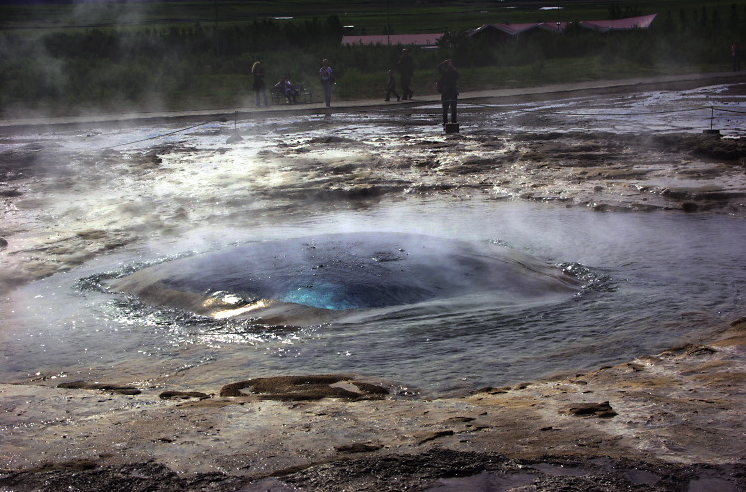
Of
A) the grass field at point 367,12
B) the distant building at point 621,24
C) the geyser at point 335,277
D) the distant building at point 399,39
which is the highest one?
the grass field at point 367,12

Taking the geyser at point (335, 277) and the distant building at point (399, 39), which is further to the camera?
the distant building at point (399, 39)

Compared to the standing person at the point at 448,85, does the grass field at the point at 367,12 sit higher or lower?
higher

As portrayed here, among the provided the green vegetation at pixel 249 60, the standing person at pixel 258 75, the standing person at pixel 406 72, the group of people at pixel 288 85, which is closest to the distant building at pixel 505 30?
the green vegetation at pixel 249 60

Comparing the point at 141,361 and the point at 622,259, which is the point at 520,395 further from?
the point at 622,259

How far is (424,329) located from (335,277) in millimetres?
966

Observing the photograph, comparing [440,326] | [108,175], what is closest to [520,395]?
[440,326]

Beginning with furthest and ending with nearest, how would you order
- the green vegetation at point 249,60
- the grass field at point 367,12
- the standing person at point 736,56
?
the grass field at point 367,12
the standing person at point 736,56
the green vegetation at point 249,60

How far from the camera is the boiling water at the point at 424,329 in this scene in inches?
204

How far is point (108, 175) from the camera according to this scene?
13.3 meters

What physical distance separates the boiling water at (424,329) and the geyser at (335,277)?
0.16 m

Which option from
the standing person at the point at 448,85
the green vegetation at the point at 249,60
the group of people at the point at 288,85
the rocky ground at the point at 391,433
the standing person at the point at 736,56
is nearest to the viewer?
the rocky ground at the point at 391,433

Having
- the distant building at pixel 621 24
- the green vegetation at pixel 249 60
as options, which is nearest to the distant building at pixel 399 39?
the green vegetation at pixel 249 60

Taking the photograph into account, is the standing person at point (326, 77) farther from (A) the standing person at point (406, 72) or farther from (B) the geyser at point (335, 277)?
(B) the geyser at point (335, 277)

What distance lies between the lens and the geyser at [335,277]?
6238 millimetres
